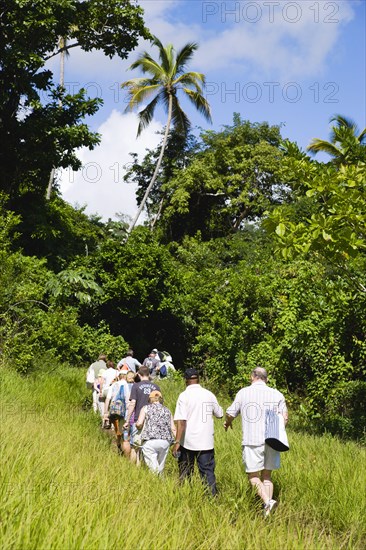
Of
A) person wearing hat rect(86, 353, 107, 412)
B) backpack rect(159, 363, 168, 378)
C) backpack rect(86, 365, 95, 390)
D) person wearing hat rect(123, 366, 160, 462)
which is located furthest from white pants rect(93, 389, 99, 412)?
backpack rect(159, 363, 168, 378)

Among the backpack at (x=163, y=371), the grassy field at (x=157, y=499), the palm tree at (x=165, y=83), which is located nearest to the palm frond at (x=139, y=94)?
the palm tree at (x=165, y=83)

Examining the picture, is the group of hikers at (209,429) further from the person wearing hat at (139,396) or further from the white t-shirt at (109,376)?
the white t-shirt at (109,376)

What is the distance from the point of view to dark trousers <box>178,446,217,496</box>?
813 cm

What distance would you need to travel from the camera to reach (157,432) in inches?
353

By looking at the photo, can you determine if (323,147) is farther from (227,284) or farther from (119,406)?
(119,406)

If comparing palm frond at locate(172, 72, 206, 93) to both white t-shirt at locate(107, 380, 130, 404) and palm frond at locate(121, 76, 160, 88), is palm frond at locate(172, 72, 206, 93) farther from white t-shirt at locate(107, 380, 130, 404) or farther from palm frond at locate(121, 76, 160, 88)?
white t-shirt at locate(107, 380, 130, 404)

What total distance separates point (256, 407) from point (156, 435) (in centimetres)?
174

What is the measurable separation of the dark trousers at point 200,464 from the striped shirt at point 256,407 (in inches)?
24.1

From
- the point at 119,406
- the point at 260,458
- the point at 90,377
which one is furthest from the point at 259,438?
the point at 90,377

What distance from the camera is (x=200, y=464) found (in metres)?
8.20

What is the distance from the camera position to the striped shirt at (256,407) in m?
7.78

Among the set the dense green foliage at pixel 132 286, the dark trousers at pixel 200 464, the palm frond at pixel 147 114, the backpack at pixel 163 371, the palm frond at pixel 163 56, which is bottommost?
the dark trousers at pixel 200 464

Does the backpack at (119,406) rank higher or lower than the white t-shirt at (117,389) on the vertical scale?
lower

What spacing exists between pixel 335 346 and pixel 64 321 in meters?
9.82
